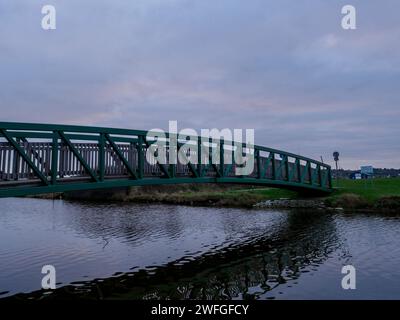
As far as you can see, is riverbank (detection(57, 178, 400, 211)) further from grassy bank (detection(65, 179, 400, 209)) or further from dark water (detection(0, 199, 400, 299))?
dark water (detection(0, 199, 400, 299))

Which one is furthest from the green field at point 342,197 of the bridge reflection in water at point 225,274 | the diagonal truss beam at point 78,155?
the diagonal truss beam at point 78,155

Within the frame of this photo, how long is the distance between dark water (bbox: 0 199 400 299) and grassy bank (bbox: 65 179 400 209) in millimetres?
9514

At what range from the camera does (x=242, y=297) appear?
12.8 meters

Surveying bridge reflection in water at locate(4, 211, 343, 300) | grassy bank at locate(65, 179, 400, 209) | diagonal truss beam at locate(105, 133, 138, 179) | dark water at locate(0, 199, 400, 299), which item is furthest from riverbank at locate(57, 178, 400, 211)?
diagonal truss beam at locate(105, 133, 138, 179)

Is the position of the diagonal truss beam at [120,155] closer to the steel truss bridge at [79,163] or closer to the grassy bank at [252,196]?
the steel truss bridge at [79,163]

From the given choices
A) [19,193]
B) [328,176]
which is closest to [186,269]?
[19,193]

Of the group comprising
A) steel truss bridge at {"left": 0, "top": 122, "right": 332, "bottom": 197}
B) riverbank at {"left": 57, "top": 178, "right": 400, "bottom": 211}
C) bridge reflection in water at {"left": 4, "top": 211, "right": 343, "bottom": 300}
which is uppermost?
steel truss bridge at {"left": 0, "top": 122, "right": 332, "bottom": 197}

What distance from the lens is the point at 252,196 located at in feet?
164

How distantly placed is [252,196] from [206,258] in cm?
3190

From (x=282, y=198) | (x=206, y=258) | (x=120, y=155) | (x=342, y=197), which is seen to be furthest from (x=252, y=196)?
(x=120, y=155)

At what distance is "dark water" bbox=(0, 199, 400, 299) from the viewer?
13516 millimetres

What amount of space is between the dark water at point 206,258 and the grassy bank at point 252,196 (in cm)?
951

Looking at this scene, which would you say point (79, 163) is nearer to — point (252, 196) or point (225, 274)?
point (225, 274)
